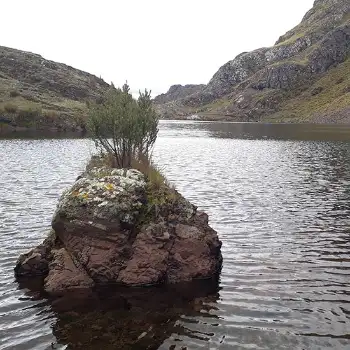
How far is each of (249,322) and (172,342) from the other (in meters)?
2.47

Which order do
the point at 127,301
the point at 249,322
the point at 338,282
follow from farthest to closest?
the point at 338,282 → the point at 127,301 → the point at 249,322

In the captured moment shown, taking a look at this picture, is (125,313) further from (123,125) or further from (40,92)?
(40,92)

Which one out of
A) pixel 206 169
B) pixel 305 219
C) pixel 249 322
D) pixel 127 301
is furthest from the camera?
pixel 206 169

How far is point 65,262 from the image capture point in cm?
1441

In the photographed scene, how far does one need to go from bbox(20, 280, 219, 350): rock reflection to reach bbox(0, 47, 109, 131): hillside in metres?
63.8

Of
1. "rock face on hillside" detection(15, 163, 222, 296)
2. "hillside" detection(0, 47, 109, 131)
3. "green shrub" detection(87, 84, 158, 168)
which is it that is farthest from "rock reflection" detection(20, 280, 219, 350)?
"hillside" detection(0, 47, 109, 131)

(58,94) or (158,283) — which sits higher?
(58,94)

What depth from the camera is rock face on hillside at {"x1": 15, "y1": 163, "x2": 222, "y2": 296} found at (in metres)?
14.2

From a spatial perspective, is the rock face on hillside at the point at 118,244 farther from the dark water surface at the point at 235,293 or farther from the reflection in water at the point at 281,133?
the reflection in water at the point at 281,133

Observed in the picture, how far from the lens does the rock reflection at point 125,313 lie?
Result: 10336 mm

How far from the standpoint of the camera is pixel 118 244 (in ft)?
47.9

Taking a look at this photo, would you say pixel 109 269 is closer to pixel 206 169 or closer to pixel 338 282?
pixel 338 282

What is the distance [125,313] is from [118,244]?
319 centimetres

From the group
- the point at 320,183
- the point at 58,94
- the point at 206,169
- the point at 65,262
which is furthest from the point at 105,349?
the point at 58,94
